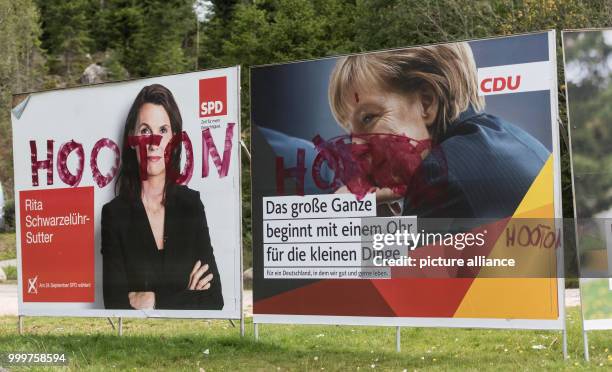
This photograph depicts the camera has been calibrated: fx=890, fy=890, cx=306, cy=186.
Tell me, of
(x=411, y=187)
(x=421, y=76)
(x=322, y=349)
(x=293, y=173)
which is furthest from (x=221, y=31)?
(x=411, y=187)

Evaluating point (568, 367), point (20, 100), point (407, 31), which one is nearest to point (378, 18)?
point (407, 31)

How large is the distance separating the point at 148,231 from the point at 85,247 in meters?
1.05

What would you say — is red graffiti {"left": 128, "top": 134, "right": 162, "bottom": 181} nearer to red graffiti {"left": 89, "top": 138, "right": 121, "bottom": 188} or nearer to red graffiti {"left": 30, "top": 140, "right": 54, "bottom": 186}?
red graffiti {"left": 89, "top": 138, "right": 121, "bottom": 188}

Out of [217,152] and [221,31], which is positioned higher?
[221,31]

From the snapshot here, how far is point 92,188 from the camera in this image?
38.9 ft

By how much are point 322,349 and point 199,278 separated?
1.74m

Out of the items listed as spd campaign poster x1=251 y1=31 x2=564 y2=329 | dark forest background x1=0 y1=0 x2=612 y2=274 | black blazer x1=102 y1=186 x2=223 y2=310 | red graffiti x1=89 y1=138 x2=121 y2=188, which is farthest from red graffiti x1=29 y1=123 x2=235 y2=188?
dark forest background x1=0 y1=0 x2=612 y2=274

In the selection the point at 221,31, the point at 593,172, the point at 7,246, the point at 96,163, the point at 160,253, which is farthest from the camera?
the point at 221,31

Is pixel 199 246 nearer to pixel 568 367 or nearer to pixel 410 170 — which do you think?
pixel 410 170

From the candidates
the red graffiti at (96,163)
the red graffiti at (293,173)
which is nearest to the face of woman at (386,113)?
the red graffiti at (293,173)

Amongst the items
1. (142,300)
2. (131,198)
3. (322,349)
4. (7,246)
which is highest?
(131,198)

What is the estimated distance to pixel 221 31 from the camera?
6688cm

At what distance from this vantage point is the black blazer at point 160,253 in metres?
11.0

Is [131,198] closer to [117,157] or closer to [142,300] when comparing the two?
[117,157]
